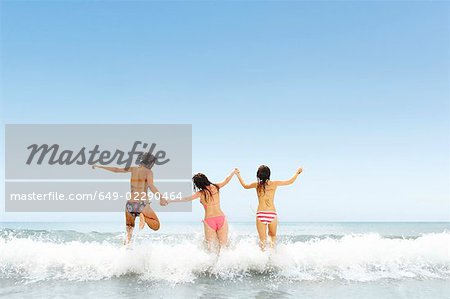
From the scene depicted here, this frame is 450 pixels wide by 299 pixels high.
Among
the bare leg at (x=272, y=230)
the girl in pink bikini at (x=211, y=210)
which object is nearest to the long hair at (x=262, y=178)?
the bare leg at (x=272, y=230)

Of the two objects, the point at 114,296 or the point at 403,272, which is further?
the point at 403,272

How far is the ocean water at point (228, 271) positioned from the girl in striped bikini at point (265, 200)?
402mm

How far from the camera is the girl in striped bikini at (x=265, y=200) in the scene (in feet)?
25.7

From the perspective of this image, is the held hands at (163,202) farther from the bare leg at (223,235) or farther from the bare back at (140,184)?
the bare leg at (223,235)

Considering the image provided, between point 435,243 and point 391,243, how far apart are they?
1341mm

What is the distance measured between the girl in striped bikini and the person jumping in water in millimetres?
1776

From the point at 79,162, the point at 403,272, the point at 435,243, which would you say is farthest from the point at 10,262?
the point at 435,243

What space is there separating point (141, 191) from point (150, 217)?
0.56 meters

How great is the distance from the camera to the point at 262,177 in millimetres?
7887

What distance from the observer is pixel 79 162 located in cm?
919

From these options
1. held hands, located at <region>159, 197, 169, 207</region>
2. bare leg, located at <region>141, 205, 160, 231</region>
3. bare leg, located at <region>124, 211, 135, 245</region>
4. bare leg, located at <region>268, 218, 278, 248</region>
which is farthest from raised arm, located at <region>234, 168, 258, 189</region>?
bare leg, located at <region>124, 211, 135, 245</region>

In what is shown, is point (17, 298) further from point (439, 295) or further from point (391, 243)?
point (391, 243)

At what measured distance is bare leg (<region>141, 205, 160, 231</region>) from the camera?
7.78m

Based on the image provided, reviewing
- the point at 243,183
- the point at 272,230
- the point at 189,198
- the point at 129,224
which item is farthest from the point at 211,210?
the point at 129,224
